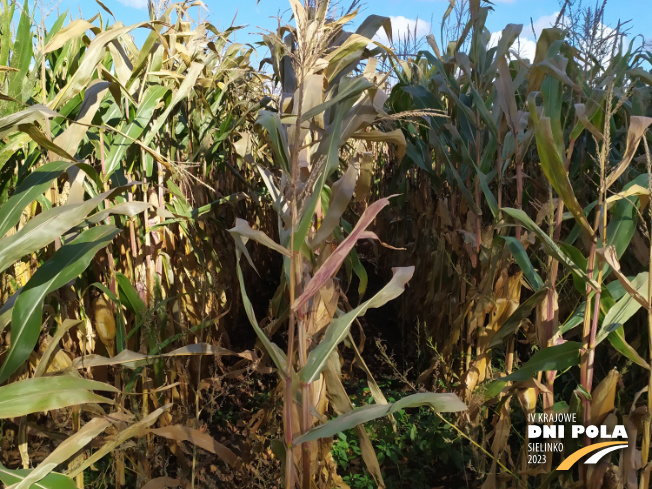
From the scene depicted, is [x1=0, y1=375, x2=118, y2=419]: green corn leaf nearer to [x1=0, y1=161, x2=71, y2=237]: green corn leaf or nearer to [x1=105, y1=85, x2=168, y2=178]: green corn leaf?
[x1=0, y1=161, x2=71, y2=237]: green corn leaf

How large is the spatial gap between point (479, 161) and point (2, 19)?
1598 mm

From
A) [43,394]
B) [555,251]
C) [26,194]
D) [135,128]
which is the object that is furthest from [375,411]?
[135,128]

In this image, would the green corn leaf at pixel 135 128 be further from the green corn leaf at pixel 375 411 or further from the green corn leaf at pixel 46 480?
Result: the green corn leaf at pixel 375 411

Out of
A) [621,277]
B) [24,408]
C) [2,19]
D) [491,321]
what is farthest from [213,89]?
[621,277]

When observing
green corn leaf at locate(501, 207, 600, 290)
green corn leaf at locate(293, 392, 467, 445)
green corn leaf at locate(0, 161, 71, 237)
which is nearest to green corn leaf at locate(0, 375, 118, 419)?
green corn leaf at locate(0, 161, 71, 237)

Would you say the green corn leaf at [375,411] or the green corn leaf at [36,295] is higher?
the green corn leaf at [36,295]

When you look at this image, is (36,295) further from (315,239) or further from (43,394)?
(315,239)

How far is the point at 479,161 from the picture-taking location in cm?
202

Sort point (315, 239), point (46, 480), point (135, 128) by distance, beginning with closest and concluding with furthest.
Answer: point (46, 480) < point (315, 239) < point (135, 128)

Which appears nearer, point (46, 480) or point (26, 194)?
point (46, 480)

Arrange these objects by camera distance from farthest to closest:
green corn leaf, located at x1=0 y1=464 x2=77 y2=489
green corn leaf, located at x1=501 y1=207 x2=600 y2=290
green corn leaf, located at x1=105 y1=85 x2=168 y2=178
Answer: green corn leaf, located at x1=105 y1=85 x2=168 y2=178 < green corn leaf, located at x1=501 y1=207 x2=600 y2=290 < green corn leaf, located at x1=0 y1=464 x2=77 y2=489

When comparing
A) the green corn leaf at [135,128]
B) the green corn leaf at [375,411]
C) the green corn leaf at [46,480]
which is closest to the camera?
the green corn leaf at [46,480]

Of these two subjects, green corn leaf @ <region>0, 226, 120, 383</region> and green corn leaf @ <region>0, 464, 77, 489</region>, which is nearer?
green corn leaf @ <region>0, 464, 77, 489</region>

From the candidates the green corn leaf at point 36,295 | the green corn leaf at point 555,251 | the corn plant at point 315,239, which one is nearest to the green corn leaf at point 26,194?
the green corn leaf at point 36,295
